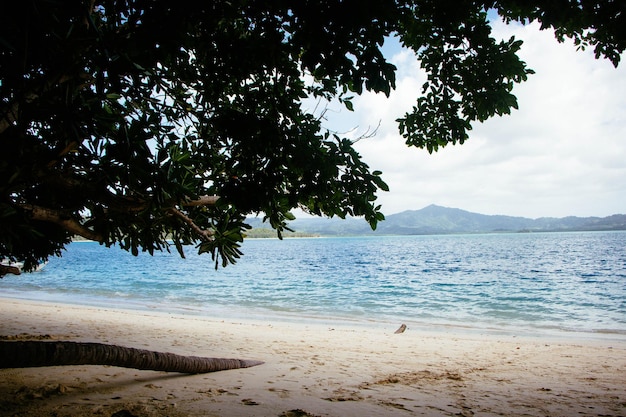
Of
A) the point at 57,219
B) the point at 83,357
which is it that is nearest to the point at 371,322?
the point at 83,357

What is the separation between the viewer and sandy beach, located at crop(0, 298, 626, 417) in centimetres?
398

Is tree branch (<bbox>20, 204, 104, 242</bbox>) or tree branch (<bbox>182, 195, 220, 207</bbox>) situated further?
tree branch (<bbox>182, 195, 220, 207</bbox>)

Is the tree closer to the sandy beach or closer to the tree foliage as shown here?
the tree foliage

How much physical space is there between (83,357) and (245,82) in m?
3.20

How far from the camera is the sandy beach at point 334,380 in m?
3.98

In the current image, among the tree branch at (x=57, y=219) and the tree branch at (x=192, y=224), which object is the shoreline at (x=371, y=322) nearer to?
the tree branch at (x=192, y=224)

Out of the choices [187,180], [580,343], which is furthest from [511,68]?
[580,343]

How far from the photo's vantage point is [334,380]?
552 centimetres

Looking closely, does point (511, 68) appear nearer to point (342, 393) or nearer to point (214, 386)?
point (342, 393)

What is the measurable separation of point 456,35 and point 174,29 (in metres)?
2.48

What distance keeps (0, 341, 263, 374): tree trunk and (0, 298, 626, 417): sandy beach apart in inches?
11.7

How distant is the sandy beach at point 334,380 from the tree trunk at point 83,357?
0.98ft

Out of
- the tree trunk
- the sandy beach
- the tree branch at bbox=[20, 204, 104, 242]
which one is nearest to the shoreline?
the sandy beach

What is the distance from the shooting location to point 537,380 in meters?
5.90
